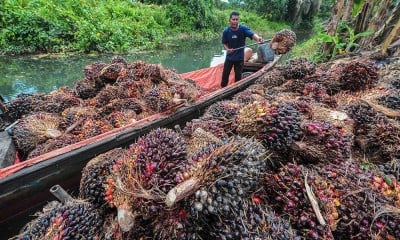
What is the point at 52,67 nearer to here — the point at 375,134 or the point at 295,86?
the point at 295,86

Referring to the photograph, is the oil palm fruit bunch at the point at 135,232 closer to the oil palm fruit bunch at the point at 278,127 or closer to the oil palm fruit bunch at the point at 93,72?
the oil palm fruit bunch at the point at 278,127

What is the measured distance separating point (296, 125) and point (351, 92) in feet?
5.64

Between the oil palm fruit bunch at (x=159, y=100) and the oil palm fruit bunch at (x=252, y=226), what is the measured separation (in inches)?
80.9

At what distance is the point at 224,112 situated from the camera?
2.53 m

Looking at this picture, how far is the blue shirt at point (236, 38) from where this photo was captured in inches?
220

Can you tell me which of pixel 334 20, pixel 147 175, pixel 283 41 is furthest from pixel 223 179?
pixel 334 20

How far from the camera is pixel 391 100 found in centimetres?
236

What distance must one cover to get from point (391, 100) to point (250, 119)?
5.18 ft

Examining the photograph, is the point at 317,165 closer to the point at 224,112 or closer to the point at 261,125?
the point at 261,125

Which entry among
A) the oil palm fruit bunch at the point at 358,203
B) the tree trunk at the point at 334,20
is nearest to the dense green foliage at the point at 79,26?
the tree trunk at the point at 334,20

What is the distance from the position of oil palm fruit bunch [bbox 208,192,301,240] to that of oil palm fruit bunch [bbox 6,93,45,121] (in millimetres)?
3316

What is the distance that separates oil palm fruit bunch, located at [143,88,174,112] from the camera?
10.2ft

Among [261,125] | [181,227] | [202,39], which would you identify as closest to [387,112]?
[261,125]

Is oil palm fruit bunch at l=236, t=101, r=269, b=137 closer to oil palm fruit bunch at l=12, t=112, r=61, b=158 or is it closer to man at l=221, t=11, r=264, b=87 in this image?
oil palm fruit bunch at l=12, t=112, r=61, b=158
